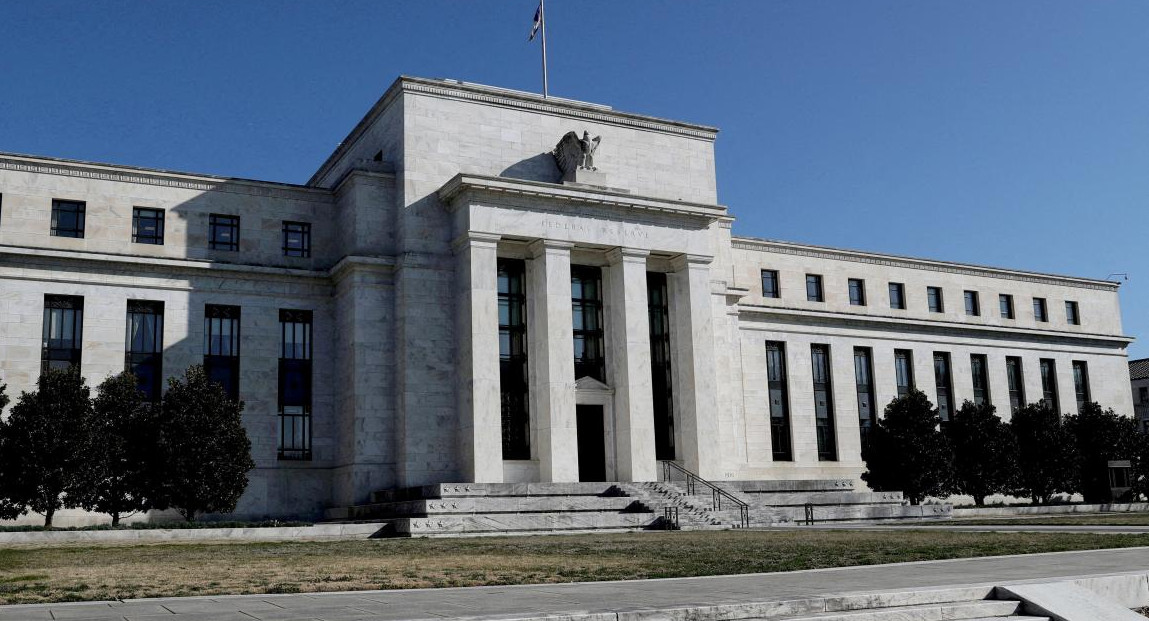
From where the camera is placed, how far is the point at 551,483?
40.1m

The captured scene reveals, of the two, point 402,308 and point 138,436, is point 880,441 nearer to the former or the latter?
point 402,308

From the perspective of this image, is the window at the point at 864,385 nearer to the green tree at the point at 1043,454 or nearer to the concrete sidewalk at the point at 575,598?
the green tree at the point at 1043,454

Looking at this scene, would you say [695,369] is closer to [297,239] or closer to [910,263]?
[297,239]

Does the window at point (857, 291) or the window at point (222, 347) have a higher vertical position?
the window at point (857, 291)

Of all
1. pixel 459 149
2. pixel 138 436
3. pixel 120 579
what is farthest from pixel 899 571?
pixel 459 149

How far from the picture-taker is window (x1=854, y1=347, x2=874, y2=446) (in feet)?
191

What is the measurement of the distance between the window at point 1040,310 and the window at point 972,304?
487 cm

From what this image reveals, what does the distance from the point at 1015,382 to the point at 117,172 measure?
5088cm

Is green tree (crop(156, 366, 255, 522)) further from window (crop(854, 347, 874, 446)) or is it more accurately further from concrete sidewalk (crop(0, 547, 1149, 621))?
window (crop(854, 347, 874, 446))

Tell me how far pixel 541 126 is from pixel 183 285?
54.5 ft

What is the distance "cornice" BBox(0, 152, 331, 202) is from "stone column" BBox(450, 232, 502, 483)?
27.3ft

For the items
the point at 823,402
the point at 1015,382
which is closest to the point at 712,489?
the point at 823,402

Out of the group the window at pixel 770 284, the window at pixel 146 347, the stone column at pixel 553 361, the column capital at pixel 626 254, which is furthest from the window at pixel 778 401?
the window at pixel 146 347

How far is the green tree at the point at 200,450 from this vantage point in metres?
35.5
